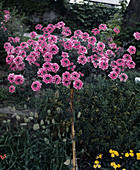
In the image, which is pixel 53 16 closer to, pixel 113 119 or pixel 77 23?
pixel 77 23

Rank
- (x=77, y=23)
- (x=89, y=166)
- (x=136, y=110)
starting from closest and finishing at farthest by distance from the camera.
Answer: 1. (x=89, y=166)
2. (x=136, y=110)
3. (x=77, y=23)

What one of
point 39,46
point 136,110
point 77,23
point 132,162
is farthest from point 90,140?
point 77,23

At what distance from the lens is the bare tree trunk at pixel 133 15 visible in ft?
17.1

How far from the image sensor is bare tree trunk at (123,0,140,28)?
17.1ft

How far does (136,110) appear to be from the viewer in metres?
2.64

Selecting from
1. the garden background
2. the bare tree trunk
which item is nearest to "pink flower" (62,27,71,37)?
the garden background

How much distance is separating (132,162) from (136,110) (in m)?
0.68

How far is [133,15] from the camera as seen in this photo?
5.26 metres

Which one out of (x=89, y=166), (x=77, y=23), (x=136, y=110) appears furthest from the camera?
(x=77, y=23)

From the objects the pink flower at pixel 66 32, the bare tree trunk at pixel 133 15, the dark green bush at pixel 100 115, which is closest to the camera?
the dark green bush at pixel 100 115

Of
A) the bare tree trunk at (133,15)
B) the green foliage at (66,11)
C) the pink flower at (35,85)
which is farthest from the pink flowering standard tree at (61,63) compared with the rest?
the green foliage at (66,11)

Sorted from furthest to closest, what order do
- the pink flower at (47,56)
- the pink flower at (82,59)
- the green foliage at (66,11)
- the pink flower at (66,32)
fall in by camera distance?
the green foliage at (66,11), the pink flower at (66,32), the pink flower at (82,59), the pink flower at (47,56)

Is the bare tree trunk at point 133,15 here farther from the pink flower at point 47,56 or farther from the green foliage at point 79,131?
the pink flower at point 47,56

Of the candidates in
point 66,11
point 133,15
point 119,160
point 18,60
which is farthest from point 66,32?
point 66,11
